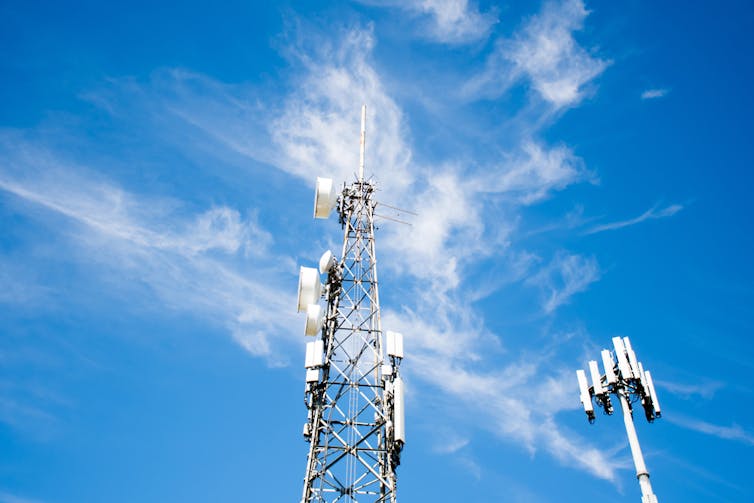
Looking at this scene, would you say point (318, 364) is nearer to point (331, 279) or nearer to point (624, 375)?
point (331, 279)

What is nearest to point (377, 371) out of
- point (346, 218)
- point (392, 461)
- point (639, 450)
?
point (392, 461)

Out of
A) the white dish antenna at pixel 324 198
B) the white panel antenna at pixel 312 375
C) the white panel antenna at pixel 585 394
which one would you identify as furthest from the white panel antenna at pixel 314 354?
the white panel antenna at pixel 585 394

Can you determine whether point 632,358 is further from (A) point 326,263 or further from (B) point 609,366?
(A) point 326,263

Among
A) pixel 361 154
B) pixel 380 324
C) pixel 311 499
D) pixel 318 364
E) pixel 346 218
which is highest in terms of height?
pixel 361 154

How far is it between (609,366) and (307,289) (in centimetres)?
1491

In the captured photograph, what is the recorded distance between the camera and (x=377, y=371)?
29.2 meters

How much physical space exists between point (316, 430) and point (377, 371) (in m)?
3.75

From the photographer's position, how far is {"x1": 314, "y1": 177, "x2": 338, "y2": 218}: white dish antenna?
33.1 metres

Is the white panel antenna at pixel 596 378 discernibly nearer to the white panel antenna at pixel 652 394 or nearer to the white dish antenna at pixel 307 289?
the white panel antenna at pixel 652 394

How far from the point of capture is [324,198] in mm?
33062

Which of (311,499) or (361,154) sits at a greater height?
(361,154)

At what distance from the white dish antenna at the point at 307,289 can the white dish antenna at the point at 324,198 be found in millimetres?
3867

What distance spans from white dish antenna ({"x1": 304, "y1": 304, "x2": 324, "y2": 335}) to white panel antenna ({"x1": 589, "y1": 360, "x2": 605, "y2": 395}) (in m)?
13.4

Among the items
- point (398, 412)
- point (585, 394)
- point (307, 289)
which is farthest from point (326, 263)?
point (585, 394)
